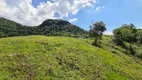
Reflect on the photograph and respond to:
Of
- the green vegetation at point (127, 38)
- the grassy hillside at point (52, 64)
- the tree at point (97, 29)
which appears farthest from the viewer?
the green vegetation at point (127, 38)

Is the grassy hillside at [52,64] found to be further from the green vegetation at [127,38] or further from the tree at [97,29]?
the green vegetation at [127,38]

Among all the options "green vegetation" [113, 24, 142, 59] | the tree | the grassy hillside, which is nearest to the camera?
the grassy hillside

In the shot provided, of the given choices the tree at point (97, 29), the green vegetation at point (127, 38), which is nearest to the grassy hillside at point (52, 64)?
the tree at point (97, 29)

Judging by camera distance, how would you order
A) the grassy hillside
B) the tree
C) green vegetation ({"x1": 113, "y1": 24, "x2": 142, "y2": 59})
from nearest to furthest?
the grassy hillside → the tree → green vegetation ({"x1": 113, "y1": 24, "x2": 142, "y2": 59})

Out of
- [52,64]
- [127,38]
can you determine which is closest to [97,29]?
[127,38]

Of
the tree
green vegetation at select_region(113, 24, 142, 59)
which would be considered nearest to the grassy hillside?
the tree

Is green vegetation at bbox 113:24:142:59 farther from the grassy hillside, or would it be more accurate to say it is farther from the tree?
the grassy hillside

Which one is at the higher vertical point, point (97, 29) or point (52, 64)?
point (97, 29)

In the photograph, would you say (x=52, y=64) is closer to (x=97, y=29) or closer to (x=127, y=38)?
(x=97, y=29)

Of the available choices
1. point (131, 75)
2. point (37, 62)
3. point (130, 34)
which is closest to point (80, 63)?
point (37, 62)

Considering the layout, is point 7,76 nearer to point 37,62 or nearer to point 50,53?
point 37,62

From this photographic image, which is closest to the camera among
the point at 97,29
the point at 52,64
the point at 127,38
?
the point at 52,64

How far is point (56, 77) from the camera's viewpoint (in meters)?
35.9

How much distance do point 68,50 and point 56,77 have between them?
1796cm
